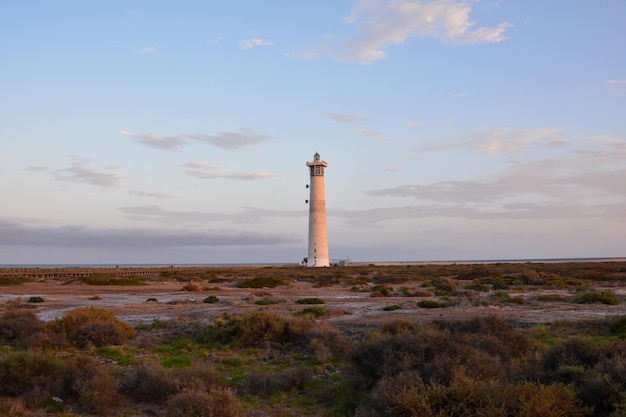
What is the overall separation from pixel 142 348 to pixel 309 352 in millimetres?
5142

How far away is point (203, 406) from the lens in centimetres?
860

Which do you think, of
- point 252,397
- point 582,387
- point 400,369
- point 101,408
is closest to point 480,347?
point 400,369

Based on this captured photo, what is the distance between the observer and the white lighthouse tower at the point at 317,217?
7006cm

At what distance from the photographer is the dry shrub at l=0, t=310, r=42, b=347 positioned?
1631 cm

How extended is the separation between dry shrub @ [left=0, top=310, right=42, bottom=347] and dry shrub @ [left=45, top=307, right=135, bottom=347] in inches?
18.3

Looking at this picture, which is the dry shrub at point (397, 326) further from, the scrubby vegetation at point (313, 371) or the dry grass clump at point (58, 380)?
the dry grass clump at point (58, 380)

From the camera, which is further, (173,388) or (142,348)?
(142,348)

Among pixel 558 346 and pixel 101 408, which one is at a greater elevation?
pixel 558 346

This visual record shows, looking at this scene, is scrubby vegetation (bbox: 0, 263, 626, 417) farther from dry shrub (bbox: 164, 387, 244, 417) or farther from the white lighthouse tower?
the white lighthouse tower

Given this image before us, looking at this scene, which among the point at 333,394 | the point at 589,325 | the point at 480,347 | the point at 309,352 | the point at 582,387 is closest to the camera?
the point at 582,387

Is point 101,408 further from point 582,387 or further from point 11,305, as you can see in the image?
point 11,305

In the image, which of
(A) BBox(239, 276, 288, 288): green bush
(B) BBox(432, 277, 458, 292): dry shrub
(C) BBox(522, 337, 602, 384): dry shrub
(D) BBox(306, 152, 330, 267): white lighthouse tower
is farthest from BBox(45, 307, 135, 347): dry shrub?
(D) BBox(306, 152, 330, 267): white lighthouse tower

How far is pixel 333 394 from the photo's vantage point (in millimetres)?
10672

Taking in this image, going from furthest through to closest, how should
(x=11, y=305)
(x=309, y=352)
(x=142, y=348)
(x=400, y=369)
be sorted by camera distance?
(x=11, y=305), (x=142, y=348), (x=309, y=352), (x=400, y=369)
